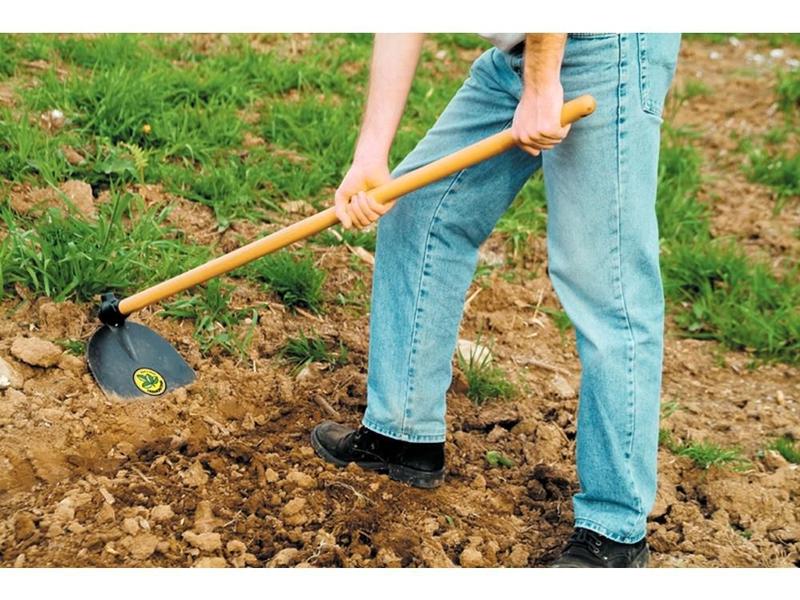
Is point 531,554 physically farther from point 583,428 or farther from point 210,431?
point 210,431

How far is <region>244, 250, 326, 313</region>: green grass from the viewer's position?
3.47m

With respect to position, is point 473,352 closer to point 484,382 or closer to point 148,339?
point 484,382

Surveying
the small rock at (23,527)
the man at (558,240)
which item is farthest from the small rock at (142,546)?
the man at (558,240)

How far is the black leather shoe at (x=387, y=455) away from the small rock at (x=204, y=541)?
19.1 inches

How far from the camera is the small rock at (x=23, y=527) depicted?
2371 mm

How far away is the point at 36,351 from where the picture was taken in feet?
9.56

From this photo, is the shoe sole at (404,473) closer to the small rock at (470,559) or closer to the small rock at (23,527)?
the small rock at (470,559)

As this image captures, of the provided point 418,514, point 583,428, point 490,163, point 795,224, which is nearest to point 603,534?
point 583,428

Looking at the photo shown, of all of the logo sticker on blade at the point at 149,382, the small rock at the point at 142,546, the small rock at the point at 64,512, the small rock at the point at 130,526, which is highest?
the logo sticker on blade at the point at 149,382

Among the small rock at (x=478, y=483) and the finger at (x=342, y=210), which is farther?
the small rock at (x=478, y=483)

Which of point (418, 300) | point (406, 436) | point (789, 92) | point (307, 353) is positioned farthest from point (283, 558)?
point (789, 92)

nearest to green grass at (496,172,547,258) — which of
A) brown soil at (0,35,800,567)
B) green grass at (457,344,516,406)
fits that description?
brown soil at (0,35,800,567)

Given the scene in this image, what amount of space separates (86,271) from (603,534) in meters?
1.78
